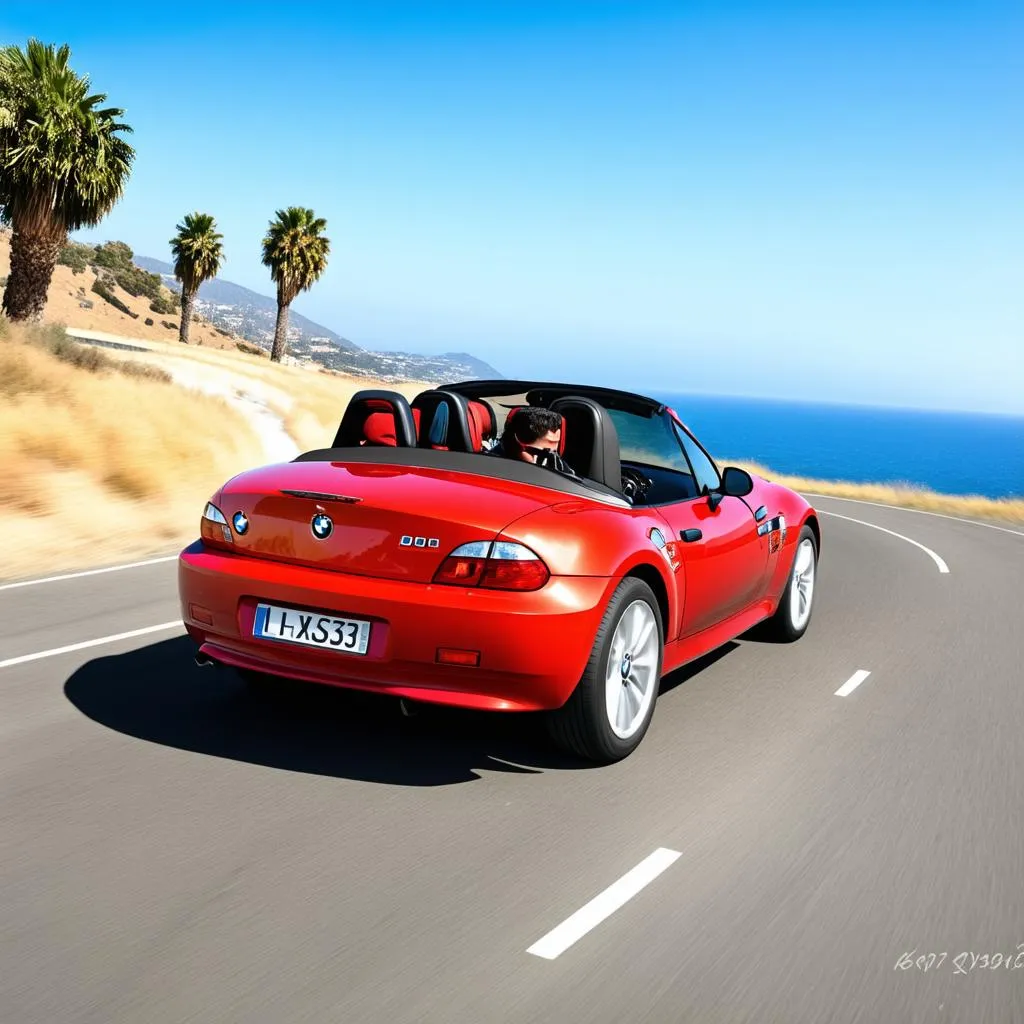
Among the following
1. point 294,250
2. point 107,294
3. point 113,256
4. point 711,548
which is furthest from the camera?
point 113,256

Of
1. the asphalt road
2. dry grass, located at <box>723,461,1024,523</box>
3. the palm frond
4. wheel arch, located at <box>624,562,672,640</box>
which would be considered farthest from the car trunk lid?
the palm frond

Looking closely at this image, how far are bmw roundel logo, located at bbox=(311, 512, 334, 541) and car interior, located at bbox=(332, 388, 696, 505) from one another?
0.76 meters

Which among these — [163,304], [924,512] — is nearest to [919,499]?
[924,512]

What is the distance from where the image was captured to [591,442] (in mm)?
5453

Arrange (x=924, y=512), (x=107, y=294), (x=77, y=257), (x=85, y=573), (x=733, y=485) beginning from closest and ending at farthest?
1. (x=733, y=485)
2. (x=85, y=573)
3. (x=924, y=512)
4. (x=107, y=294)
5. (x=77, y=257)

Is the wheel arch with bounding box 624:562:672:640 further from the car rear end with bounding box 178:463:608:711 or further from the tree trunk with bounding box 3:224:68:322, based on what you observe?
the tree trunk with bounding box 3:224:68:322

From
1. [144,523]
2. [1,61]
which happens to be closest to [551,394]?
[144,523]

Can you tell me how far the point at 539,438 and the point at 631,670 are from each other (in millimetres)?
1123

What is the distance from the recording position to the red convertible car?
14.6ft

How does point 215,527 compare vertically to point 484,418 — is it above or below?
below

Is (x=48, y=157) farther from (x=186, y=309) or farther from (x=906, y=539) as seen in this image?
(x=186, y=309)

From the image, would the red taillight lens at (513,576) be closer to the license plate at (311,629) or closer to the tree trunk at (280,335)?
the license plate at (311,629)

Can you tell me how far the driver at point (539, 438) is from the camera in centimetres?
539

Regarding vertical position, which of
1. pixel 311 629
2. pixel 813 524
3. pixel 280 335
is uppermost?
pixel 813 524
